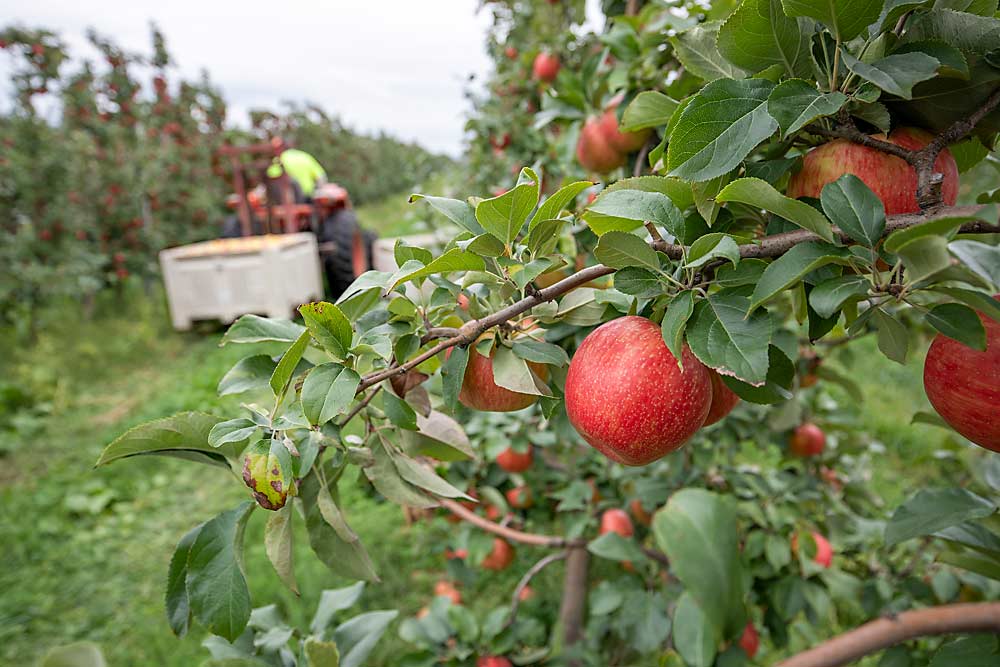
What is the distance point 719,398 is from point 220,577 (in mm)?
480

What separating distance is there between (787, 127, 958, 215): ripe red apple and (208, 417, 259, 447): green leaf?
1.61ft

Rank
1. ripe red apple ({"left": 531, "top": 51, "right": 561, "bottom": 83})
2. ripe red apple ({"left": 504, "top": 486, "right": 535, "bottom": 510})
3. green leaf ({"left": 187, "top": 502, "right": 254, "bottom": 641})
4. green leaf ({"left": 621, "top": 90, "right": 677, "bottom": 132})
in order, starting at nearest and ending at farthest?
green leaf ({"left": 187, "top": 502, "right": 254, "bottom": 641}) → green leaf ({"left": 621, "top": 90, "right": 677, "bottom": 132}) → ripe red apple ({"left": 504, "top": 486, "right": 535, "bottom": 510}) → ripe red apple ({"left": 531, "top": 51, "right": 561, "bottom": 83})

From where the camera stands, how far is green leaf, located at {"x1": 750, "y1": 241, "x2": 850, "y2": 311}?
0.41 m

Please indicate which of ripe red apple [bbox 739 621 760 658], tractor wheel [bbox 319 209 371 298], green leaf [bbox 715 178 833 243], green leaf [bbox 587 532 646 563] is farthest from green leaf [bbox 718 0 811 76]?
tractor wheel [bbox 319 209 371 298]

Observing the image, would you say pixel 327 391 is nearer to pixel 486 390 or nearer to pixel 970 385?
pixel 486 390

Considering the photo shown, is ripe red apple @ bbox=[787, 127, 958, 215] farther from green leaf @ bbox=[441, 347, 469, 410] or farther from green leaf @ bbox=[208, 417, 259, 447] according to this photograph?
green leaf @ bbox=[208, 417, 259, 447]

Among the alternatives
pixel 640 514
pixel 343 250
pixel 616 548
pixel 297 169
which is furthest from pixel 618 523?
pixel 297 169

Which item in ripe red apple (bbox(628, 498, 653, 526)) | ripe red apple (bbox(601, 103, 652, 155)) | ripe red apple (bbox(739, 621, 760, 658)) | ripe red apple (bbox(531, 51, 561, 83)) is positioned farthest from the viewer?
ripe red apple (bbox(531, 51, 561, 83))

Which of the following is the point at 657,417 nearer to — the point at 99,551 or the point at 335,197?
the point at 99,551

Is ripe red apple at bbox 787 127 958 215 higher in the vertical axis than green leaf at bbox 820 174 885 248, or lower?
higher

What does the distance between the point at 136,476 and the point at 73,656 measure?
2.40 m

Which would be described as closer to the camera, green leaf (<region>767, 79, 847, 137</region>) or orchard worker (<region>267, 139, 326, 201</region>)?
green leaf (<region>767, 79, 847, 137</region>)

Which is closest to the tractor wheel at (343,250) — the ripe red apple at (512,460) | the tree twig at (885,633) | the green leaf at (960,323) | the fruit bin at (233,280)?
the fruit bin at (233,280)

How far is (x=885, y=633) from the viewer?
927 millimetres
